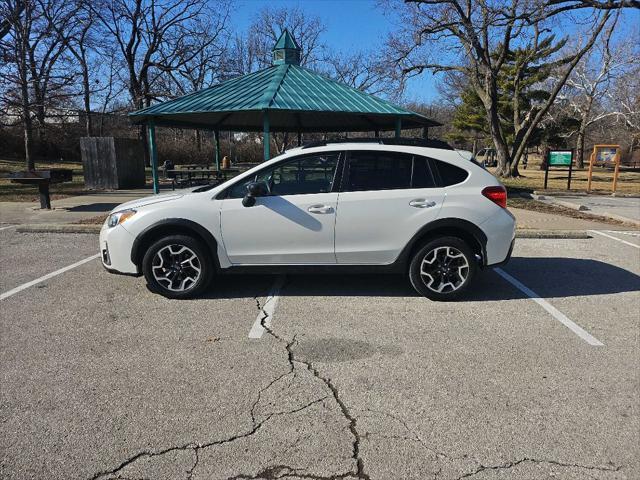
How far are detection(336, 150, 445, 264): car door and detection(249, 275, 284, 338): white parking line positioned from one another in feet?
2.80

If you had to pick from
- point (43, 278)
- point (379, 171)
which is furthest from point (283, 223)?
point (43, 278)

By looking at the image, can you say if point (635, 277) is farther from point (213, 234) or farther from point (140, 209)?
point (140, 209)

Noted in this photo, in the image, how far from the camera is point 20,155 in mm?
33344

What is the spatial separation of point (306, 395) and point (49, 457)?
152cm

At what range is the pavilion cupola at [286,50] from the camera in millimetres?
13461

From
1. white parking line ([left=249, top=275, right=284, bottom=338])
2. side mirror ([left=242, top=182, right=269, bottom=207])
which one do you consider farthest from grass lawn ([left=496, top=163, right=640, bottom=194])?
side mirror ([left=242, top=182, right=269, bottom=207])

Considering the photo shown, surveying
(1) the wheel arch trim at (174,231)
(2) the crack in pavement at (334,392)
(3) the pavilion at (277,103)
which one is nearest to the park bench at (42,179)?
(3) the pavilion at (277,103)

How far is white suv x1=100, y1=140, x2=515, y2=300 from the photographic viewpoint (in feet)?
16.1

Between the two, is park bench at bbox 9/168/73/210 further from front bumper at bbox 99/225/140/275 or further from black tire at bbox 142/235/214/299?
black tire at bbox 142/235/214/299

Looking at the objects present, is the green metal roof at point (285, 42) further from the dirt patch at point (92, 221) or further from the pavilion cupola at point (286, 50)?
the dirt patch at point (92, 221)

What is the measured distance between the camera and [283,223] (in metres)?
4.91

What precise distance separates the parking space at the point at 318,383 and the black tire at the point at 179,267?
0.15m

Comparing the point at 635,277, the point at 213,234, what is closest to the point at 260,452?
the point at 213,234

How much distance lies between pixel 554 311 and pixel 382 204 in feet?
6.90
